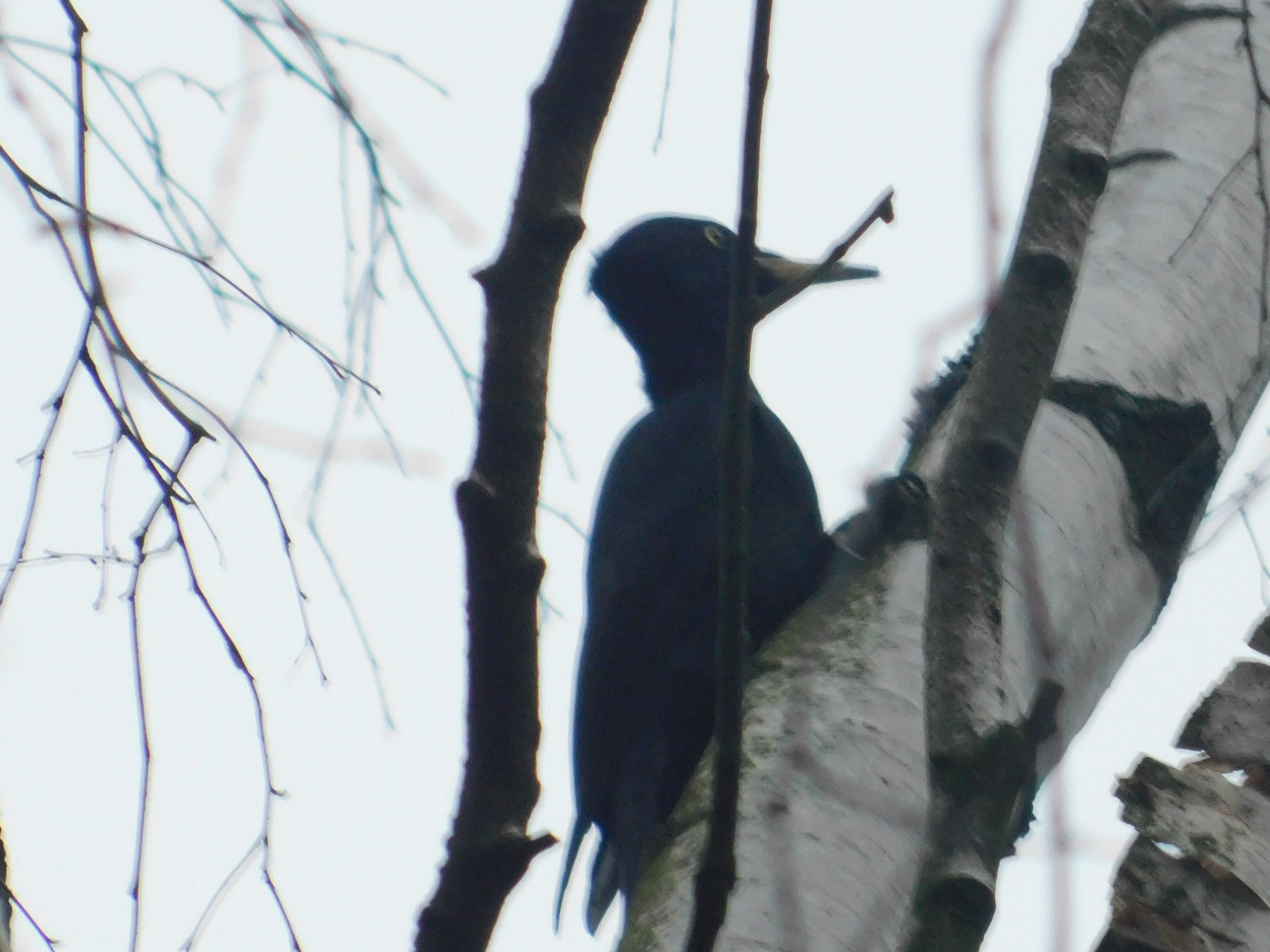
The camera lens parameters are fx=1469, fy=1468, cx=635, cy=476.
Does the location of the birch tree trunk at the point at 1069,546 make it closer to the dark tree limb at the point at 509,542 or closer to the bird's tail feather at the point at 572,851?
the dark tree limb at the point at 509,542

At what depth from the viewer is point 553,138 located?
3.63ft

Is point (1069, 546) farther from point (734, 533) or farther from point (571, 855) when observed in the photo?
point (571, 855)

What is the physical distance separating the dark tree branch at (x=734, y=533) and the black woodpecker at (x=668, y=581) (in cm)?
116

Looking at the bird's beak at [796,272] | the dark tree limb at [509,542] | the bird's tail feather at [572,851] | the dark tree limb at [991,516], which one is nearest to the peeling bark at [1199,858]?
the dark tree limb at [991,516]

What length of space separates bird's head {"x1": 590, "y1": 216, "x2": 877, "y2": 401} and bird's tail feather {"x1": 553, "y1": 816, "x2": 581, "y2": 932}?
1.34 metres

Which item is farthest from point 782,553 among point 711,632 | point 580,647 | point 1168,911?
point 1168,911

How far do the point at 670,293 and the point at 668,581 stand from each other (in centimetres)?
117

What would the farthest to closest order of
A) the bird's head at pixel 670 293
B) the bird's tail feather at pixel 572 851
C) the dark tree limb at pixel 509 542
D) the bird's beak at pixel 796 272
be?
the bird's head at pixel 670 293 → the bird's beak at pixel 796 272 → the bird's tail feather at pixel 572 851 → the dark tree limb at pixel 509 542

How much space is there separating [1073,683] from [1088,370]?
1.58 feet

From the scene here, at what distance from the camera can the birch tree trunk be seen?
1.34 meters

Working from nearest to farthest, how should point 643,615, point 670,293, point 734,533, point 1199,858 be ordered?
1. point 734,533
2. point 1199,858
3. point 643,615
4. point 670,293

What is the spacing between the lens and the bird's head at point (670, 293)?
387 centimetres

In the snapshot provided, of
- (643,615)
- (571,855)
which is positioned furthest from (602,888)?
(643,615)

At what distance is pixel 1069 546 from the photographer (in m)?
A: 1.67
